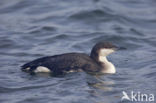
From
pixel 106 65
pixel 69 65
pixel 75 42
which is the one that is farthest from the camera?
pixel 75 42

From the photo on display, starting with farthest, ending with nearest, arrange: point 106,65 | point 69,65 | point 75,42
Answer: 1. point 75,42
2. point 106,65
3. point 69,65

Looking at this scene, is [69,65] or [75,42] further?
[75,42]

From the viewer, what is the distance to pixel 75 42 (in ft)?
46.4

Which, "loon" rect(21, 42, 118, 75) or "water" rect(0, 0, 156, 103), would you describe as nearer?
"water" rect(0, 0, 156, 103)

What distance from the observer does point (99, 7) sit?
17406 millimetres

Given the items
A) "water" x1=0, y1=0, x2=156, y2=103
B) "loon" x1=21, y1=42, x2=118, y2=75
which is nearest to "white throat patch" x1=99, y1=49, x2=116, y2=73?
"loon" x1=21, y1=42, x2=118, y2=75

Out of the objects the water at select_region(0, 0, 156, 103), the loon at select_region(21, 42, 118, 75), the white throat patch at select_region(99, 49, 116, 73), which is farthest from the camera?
the white throat patch at select_region(99, 49, 116, 73)

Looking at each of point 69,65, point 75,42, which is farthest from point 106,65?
point 75,42

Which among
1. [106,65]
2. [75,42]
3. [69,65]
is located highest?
[75,42]

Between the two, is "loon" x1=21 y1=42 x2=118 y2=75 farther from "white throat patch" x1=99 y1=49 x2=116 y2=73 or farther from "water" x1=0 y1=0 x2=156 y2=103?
"water" x1=0 y1=0 x2=156 y2=103

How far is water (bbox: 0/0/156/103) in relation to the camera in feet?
32.4

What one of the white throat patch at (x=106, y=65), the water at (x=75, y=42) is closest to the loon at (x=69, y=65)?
the white throat patch at (x=106, y=65)

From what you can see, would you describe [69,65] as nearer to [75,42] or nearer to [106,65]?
[106,65]

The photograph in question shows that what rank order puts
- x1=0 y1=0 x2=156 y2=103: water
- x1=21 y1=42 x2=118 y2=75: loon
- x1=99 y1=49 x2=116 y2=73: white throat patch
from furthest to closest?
x1=99 y1=49 x2=116 y2=73: white throat patch, x1=21 y1=42 x2=118 y2=75: loon, x1=0 y1=0 x2=156 y2=103: water
